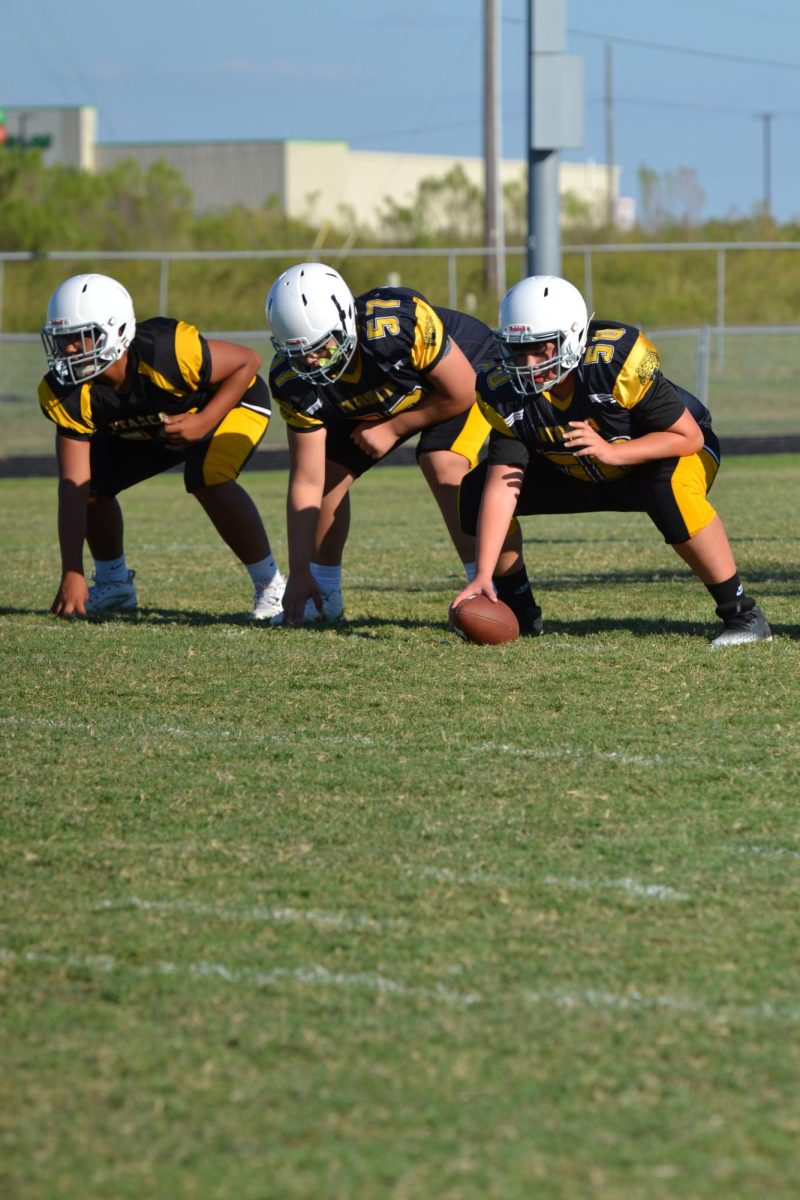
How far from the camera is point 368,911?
3.37 meters

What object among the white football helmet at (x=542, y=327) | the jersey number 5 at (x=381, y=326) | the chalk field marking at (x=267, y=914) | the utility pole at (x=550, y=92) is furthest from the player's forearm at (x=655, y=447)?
the utility pole at (x=550, y=92)

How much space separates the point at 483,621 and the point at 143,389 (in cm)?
188

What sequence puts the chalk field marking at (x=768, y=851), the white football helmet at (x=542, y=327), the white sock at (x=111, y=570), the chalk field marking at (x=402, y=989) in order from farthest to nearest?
the white sock at (x=111, y=570), the white football helmet at (x=542, y=327), the chalk field marking at (x=768, y=851), the chalk field marking at (x=402, y=989)

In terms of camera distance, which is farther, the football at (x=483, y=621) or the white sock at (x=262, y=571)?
the white sock at (x=262, y=571)

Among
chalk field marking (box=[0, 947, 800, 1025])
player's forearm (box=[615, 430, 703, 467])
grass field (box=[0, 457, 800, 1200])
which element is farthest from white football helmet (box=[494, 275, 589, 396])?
chalk field marking (box=[0, 947, 800, 1025])

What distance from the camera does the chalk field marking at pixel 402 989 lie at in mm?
2838

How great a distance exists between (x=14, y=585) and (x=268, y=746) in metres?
4.23

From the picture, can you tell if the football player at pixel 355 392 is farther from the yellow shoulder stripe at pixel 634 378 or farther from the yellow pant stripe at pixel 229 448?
the yellow shoulder stripe at pixel 634 378

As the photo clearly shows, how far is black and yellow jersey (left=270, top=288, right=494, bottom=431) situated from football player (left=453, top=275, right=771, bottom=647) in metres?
0.58

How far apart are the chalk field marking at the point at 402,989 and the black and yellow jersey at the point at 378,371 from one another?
12.5 ft

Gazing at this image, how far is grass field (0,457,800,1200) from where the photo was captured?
2416 millimetres

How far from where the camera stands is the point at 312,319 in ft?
20.8

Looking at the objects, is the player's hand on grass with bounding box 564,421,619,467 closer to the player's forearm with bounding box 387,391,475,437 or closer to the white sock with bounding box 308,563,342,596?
the player's forearm with bounding box 387,391,475,437

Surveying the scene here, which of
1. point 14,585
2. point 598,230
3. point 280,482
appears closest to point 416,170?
point 598,230
